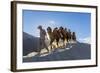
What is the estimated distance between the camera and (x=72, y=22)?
202cm

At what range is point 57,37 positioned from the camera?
1951 mm

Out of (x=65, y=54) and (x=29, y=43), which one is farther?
(x=65, y=54)

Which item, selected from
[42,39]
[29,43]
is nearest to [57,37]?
[42,39]

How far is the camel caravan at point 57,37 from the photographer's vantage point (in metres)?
1.90

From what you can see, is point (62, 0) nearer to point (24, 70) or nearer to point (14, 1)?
point (14, 1)


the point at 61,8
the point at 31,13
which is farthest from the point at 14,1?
the point at 61,8

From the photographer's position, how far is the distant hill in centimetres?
183

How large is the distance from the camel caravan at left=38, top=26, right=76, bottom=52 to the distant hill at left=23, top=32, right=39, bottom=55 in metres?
0.05

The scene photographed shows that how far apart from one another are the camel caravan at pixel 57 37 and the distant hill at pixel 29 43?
5cm

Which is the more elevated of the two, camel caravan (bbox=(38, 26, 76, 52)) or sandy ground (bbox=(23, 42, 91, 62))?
camel caravan (bbox=(38, 26, 76, 52))

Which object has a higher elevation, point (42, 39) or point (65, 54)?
point (42, 39)

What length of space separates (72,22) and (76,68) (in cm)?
42

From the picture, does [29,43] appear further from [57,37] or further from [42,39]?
[57,37]

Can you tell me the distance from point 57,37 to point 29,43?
10.2 inches
